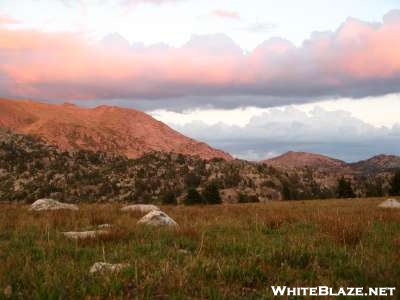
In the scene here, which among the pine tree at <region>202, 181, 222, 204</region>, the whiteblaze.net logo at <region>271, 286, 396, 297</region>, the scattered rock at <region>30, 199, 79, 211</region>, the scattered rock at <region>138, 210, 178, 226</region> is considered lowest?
the pine tree at <region>202, 181, 222, 204</region>

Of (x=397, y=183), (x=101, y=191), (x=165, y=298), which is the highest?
(x=165, y=298)

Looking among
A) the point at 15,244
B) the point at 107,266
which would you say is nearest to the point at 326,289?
the point at 107,266

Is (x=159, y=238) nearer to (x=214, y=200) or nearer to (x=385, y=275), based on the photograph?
(x=385, y=275)

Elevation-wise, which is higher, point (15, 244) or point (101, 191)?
point (15, 244)

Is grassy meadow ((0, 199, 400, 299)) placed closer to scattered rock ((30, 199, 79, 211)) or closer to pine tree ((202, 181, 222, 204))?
scattered rock ((30, 199, 79, 211))

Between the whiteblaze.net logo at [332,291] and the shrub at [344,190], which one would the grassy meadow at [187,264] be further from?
the shrub at [344,190]

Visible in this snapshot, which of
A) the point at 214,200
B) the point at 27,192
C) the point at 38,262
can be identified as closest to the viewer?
the point at 38,262

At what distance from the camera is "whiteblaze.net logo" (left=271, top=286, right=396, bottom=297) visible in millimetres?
5625

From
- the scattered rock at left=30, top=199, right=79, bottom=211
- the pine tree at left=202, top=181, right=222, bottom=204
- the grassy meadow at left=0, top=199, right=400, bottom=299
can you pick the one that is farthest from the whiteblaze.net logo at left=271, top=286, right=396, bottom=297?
the pine tree at left=202, top=181, right=222, bottom=204

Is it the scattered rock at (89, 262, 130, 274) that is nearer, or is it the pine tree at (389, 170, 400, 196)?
the scattered rock at (89, 262, 130, 274)

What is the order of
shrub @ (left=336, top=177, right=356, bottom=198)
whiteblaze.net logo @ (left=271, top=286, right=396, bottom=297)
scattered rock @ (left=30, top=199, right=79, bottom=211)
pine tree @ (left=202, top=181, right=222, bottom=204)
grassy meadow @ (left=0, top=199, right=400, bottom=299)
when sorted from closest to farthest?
whiteblaze.net logo @ (left=271, top=286, right=396, bottom=297) < grassy meadow @ (left=0, top=199, right=400, bottom=299) < scattered rock @ (left=30, top=199, right=79, bottom=211) < pine tree @ (left=202, top=181, right=222, bottom=204) < shrub @ (left=336, top=177, right=356, bottom=198)

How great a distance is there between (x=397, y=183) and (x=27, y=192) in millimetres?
147749

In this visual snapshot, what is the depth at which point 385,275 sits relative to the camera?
630 cm

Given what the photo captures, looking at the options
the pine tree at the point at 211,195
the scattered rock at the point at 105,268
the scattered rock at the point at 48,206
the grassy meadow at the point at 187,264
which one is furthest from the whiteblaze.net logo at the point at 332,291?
the pine tree at the point at 211,195
